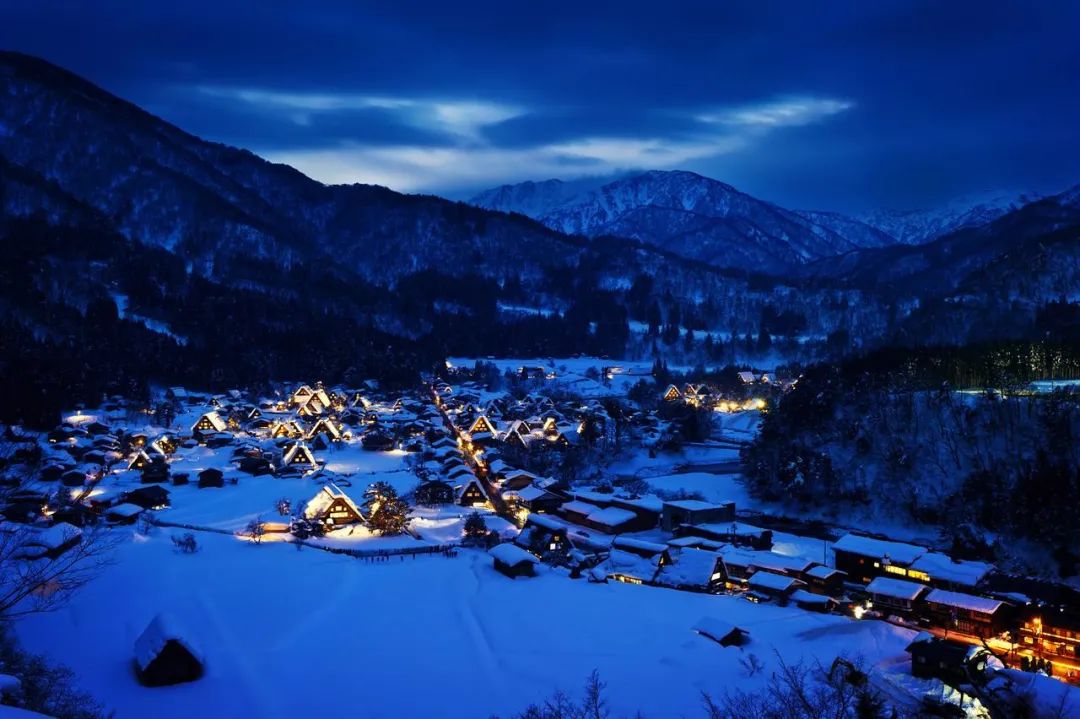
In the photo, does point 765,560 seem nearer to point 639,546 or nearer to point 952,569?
point 639,546

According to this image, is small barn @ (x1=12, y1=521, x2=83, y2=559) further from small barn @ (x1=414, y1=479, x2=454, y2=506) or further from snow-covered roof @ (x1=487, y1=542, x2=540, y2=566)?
small barn @ (x1=414, y1=479, x2=454, y2=506)

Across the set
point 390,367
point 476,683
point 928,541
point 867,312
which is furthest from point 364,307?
point 476,683

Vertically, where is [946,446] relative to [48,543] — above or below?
above

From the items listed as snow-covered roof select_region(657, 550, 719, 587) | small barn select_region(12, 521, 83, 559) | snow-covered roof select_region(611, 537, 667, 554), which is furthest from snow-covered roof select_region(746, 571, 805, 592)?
small barn select_region(12, 521, 83, 559)

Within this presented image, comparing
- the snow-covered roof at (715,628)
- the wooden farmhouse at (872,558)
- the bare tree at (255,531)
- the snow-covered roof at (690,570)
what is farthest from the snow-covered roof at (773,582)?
the bare tree at (255,531)

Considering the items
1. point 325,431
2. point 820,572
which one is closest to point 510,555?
point 820,572

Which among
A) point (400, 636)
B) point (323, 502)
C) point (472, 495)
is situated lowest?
point (472, 495)
